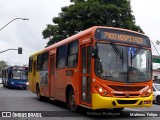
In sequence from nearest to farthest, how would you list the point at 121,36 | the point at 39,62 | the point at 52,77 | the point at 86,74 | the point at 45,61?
the point at 86,74, the point at 121,36, the point at 52,77, the point at 45,61, the point at 39,62

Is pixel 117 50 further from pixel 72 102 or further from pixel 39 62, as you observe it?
pixel 39 62

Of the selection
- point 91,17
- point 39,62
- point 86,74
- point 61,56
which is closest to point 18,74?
point 91,17

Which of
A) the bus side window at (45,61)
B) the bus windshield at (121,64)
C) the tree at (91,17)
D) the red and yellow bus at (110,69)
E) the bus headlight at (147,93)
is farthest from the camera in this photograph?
the tree at (91,17)

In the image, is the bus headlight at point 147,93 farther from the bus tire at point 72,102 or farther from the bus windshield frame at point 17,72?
the bus windshield frame at point 17,72

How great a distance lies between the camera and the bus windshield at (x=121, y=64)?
39.7 ft

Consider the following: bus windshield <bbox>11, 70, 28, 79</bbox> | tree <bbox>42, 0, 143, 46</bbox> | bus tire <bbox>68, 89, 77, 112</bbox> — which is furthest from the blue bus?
bus tire <bbox>68, 89, 77, 112</bbox>

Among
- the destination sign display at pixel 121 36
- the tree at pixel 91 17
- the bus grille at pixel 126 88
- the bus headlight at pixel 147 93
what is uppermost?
the tree at pixel 91 17

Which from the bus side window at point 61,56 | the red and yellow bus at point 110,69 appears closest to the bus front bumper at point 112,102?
the red and yellow bus at point 110,69

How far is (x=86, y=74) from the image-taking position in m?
12.7

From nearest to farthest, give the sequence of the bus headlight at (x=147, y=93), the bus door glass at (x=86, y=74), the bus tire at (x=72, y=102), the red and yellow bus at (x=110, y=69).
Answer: the red and yellow bus at (x=110, y=69) → the bus door glass at (x=86, y=74) → the bus headlight at (x=147, y=93) → the bus tire at (x=72, y=102)

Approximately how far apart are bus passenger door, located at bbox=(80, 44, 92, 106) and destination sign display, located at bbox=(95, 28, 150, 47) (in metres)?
0.62

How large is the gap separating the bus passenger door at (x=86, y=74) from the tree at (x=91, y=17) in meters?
30.0

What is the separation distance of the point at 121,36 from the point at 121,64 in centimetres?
117

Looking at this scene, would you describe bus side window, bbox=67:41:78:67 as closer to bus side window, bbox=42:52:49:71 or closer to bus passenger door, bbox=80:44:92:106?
bus passenger door, bbox=80:44:92:106
